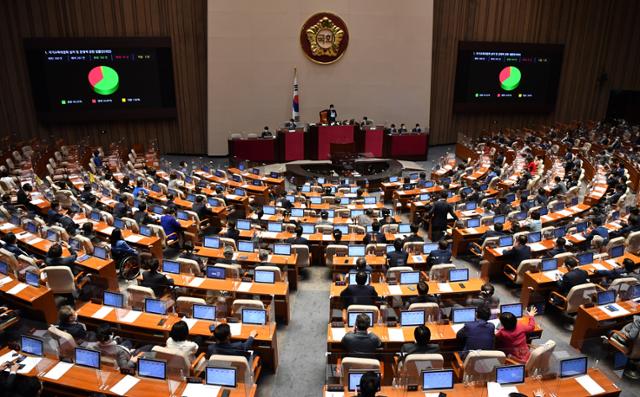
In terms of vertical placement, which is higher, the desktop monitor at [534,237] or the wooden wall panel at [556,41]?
the wooden wall panel at [556,41]

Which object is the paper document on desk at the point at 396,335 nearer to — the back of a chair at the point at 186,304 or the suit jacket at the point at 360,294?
the suit jacket at the point at 360,294

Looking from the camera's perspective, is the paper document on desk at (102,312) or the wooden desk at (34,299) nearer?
the paper document on desk at (102,312)

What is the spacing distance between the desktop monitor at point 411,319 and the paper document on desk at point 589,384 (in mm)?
2102

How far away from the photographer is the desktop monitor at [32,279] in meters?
8.06

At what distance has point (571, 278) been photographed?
318 inches

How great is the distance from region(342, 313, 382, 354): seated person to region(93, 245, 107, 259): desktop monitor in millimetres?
5455

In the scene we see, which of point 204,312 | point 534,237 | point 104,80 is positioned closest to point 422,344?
point 204,312

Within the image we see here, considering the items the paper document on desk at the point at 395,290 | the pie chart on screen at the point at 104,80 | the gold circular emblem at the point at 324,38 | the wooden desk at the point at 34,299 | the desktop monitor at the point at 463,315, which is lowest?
the wooden desk at the point at 34,299

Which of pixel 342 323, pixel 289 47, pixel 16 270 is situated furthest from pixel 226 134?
pixel 342 323

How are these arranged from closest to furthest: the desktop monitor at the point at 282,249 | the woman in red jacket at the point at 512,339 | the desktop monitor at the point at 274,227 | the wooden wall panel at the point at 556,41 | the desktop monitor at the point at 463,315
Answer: the woman in red jacket at the point at 512,339 → the desktop monitor at the point at 463,315 → the desktop monitor at the point at 282,249 → the desktop monitor at the point at 274,227 → the wooden wall panel at the point at 556,41

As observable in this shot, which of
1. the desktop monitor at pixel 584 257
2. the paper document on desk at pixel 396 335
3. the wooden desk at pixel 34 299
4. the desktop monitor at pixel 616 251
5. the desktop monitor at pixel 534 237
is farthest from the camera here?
the desktop monitor at pixel 534 237

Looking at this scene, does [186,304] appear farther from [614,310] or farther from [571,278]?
[614,310]

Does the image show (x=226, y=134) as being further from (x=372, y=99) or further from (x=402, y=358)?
(x=402, y=358)

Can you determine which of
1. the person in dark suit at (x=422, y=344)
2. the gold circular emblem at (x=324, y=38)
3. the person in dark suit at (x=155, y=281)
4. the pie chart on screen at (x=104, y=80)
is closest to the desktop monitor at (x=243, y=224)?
the person in dark suit at (x=155, y=281)
